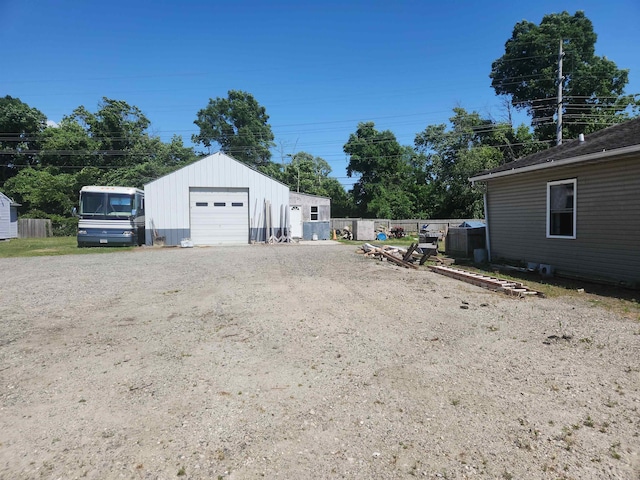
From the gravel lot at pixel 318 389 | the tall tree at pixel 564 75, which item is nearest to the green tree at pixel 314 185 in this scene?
the tall tree at pixel 564 75

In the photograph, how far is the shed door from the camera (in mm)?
23422

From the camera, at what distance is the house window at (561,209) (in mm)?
8961

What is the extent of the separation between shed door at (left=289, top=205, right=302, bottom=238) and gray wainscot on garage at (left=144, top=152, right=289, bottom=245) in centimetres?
195

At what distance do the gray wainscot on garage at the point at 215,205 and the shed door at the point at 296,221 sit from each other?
6.39 ft

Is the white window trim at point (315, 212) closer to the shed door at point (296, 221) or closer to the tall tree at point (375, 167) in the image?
the shed door at point (296, 221)

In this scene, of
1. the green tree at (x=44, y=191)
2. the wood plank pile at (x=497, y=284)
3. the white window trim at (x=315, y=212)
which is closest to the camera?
the wood plank pile at (x=497, y=284)

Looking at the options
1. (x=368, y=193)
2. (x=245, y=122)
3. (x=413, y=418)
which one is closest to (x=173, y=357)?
(x=413, y=418)

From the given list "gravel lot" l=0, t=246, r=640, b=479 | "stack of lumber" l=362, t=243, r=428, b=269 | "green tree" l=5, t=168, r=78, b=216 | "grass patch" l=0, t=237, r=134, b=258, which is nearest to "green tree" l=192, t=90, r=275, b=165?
"green tree" l=5, t=168, r=78, b=216

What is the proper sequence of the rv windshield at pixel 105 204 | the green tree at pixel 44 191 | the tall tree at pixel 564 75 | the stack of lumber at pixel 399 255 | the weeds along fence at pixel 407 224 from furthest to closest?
the green tree at pixel 44 191, the tall tree at pixel 564 75, the weeds along fence at pixel 407 224, the rv windshield at pixel 105 204, the stack of lumber at pixel 399 255

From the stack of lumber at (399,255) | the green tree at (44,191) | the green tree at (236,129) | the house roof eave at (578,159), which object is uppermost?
the green tree at (236,129)

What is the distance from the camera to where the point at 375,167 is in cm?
4159

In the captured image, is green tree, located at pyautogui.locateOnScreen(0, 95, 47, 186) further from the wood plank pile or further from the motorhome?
the wood plank pile

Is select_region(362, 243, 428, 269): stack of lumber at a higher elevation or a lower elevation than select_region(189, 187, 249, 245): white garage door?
lower

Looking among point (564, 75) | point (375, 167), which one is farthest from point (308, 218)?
point (564, 75)
